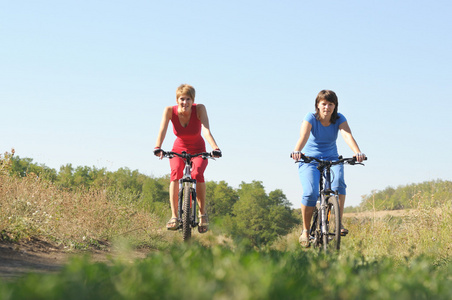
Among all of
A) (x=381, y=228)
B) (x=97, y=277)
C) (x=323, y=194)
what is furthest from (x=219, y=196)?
(x=97, y=277)

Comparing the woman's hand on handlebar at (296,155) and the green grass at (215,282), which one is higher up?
the woman's hand on handlebar at (296,155)

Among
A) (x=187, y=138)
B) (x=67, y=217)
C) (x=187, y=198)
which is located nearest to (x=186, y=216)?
Answer: (x=187, y=198)

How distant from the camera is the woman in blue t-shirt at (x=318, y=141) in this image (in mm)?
7172

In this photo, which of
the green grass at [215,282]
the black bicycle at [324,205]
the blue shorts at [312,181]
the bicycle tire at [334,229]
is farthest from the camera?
the blue shorts at [312,181]

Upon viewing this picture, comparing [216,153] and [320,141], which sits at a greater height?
[320,141]

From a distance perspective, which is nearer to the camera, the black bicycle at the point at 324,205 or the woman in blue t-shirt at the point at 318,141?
the black bicycle at the point at 324,205

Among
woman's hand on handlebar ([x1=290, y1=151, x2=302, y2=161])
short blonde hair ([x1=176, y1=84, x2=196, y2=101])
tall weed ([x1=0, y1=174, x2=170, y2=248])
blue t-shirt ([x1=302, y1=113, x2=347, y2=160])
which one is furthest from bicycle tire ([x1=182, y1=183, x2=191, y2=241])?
tall weed ([x1=0, y1=174, x2=170, y2=248])

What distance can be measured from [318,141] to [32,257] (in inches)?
175

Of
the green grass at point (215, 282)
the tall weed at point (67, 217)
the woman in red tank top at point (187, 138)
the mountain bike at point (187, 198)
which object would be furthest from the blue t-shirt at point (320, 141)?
the tall weed at point (67, 217)

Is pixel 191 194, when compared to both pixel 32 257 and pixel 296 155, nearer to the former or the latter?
pixel 296 155

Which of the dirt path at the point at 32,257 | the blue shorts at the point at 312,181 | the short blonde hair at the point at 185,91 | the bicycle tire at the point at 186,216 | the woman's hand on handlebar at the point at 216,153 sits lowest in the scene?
the dirt path at the point at 32,257

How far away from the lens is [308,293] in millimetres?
2654

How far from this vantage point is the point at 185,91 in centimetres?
750

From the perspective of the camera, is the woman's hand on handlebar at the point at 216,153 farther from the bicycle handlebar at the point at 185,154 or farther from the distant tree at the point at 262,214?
the distant tree at the point at 262,214
